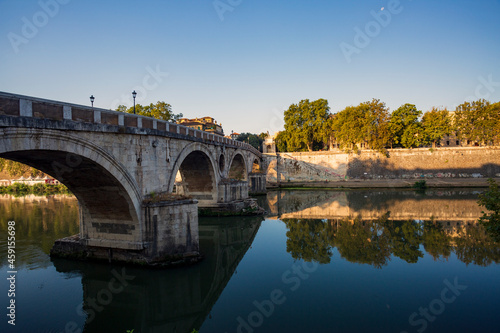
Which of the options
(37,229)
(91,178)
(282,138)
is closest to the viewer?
(91,178)

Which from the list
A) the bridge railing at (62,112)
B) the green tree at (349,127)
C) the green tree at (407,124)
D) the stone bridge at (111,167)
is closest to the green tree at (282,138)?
the green tree at (349,127)

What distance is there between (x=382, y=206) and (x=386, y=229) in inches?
330

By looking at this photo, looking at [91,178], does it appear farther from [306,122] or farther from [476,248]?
[306,122]

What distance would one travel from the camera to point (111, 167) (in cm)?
999

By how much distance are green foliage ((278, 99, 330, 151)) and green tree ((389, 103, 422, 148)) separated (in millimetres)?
10450

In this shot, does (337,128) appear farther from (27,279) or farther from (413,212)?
(27,279)

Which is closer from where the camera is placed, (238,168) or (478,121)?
(238,168)

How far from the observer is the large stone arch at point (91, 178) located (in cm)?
765

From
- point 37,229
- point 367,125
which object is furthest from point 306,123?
point 37,229

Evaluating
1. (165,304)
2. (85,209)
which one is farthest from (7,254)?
(165,304)

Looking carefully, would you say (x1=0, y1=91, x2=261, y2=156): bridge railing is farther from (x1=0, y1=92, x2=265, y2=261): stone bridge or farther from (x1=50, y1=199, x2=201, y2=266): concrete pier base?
(x1=50, y1=199, x2=201, y2=266): concrete pier base

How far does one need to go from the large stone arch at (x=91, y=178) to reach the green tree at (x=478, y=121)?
1969 inches

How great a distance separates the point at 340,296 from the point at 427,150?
41.5 meters

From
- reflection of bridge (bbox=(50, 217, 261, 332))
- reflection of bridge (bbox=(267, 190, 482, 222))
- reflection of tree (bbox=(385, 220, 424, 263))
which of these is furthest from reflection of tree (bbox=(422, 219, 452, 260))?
reflection of bridge (bbox=(50, 217, 261, 332))
